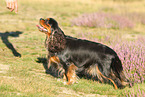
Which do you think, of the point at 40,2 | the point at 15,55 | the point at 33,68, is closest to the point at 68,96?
the point at 33,68

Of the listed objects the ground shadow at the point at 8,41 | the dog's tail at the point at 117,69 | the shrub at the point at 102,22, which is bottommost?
the ground shadow at the point at 8,41

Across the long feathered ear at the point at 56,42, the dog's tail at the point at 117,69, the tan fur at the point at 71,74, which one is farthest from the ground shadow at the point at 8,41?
the dog's tail at the point at 117,69

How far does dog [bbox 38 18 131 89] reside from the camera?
5.00 meters

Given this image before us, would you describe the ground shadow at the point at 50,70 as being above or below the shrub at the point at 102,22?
below

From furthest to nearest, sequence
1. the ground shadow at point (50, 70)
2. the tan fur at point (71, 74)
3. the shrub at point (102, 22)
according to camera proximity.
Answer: the shrub at point (102, 22)
the ground shadow at point (50, 70)
the tan fur at point (71, 74)

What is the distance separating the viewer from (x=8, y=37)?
33.0 ft

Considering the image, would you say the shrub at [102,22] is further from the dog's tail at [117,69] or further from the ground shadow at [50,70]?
the dog's tail at [117,69]

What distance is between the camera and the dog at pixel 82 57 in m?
5.00

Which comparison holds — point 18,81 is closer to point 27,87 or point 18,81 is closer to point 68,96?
point 27,87

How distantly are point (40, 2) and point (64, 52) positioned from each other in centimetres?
2070

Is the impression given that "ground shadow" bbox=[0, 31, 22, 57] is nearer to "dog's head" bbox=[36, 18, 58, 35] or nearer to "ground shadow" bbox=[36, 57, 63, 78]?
"ground shadow" bbox=[36, 57, 63, 78]

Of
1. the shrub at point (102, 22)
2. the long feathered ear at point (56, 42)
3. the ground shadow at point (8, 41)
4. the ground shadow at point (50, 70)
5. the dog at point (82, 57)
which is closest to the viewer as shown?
the dog at point (82, 57)

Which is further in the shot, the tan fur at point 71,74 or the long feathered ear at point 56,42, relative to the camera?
the tan fur at point 71,74

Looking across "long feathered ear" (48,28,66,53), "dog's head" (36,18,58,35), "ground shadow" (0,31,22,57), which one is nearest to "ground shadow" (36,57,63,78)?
"long feathered ear" (48,28,66,53)
